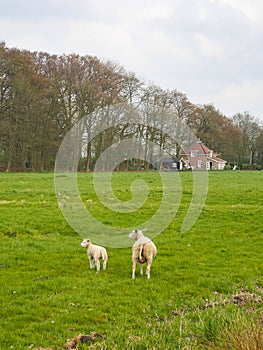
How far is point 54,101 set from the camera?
60812mm

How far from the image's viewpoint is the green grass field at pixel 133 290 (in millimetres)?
7113

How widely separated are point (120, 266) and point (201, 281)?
2.78 metres

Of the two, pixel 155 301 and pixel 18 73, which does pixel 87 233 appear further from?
pixel 18 73

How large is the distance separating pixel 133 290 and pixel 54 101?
53.8 m

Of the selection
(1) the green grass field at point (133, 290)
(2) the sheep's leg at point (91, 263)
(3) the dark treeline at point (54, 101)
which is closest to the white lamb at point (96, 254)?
(2) the sheep's leg at point (91, 263)

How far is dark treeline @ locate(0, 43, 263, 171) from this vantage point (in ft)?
182

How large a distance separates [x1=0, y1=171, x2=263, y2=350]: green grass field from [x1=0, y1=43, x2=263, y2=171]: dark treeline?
32.1 metres

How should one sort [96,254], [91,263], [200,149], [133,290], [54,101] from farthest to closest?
[200,149], [54,101], [91,263], [96,254], [133,290]

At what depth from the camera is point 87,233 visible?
18000 mm

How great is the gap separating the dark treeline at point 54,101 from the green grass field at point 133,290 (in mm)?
32063

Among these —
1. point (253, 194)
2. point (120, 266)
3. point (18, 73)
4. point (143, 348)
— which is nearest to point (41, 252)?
point (120, 266)

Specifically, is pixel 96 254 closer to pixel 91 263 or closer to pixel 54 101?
pixel 91 263

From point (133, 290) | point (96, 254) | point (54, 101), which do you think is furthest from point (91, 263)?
point (54, 101)

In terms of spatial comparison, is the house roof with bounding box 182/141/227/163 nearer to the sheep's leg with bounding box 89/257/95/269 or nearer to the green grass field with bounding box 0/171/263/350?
the green grass field with bounding box 0/171/263/350
